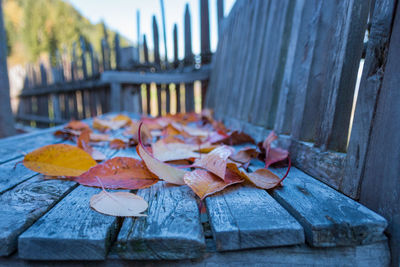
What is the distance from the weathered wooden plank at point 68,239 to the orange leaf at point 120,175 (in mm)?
195

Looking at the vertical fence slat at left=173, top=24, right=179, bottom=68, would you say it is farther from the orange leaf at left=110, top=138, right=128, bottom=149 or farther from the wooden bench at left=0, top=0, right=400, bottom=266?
the wooden bench at left=0, top=0, right=400, bottom=266

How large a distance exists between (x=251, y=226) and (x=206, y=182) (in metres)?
0.23

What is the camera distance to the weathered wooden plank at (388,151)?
54cm

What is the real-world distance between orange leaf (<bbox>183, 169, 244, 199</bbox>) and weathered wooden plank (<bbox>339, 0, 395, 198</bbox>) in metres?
0.31

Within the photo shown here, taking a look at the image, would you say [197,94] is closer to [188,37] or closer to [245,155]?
[188,37]

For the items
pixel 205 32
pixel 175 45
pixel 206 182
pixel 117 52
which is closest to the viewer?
pixel 206 182

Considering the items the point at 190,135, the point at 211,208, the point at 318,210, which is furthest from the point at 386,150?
the point at 190,135

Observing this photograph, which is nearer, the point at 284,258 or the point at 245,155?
the point at 284,258

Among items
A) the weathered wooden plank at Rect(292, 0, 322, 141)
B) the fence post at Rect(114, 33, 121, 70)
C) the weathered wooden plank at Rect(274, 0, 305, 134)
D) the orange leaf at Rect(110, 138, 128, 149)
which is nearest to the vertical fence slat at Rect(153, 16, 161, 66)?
the fence post at Rect(114, 33, 121, 70)

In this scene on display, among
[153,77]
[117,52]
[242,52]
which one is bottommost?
[153,77]

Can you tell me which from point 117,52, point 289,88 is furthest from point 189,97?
point 289,88

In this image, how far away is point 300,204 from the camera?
609 mm

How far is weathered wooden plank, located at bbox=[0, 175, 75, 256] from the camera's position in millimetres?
483

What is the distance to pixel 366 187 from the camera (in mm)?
616
